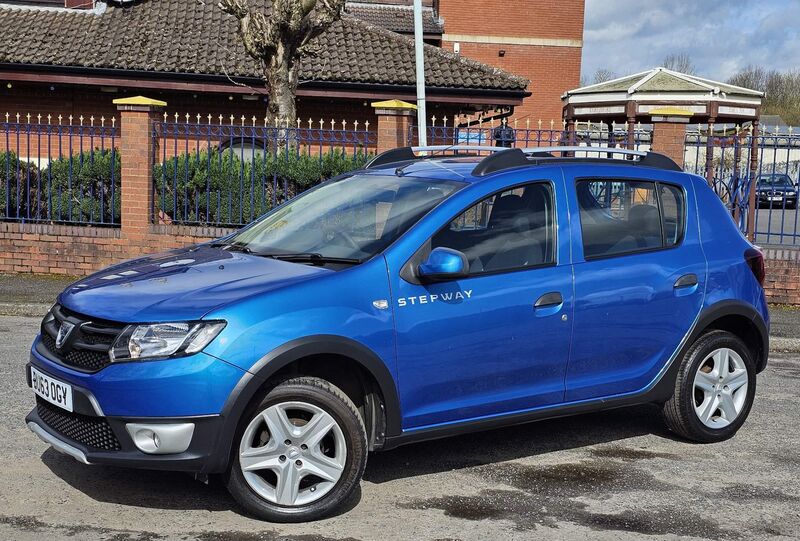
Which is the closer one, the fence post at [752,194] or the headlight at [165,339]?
the headlight at [165,339]

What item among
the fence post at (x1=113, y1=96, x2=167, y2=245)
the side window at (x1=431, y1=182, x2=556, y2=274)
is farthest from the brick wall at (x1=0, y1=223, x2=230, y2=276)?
the side window at (x1=431, y1=182, x2=556, y2=274)

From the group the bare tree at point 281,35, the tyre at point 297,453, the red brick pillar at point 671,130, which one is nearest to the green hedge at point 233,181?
the bare tree at point 281,35

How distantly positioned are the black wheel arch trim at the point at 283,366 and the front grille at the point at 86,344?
606 millimetres

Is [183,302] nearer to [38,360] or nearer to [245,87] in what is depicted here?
[38,360]

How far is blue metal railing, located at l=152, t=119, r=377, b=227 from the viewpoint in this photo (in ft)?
44.2

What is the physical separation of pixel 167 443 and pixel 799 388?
5.66 m

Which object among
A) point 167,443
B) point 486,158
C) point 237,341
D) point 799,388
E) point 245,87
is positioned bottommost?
point 799,388

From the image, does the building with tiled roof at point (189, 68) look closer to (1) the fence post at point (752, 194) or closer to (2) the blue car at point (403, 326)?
(1) the fence post at point (752, 194)

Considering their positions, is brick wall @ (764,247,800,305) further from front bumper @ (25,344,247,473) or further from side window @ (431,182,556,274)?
front bumper @ (25,344,247,473)

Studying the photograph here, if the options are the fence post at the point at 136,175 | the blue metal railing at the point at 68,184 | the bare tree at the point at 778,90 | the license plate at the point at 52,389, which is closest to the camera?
the license plate at the point at 52,389

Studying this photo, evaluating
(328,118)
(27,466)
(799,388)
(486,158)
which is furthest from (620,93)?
(27,466)

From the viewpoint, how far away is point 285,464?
180 inches

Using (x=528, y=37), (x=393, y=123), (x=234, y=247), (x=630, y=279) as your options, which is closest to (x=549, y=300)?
(x=630, y=279)

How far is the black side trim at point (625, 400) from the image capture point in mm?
4996
